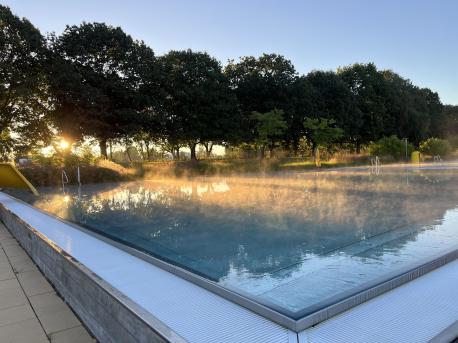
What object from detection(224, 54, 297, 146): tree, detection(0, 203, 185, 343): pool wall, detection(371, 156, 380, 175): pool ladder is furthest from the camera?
detection(224, 54, 297, 146): tree

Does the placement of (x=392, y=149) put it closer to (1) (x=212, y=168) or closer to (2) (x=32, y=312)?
(1) (x=212, y=168)

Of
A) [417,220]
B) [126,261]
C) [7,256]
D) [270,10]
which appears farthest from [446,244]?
[270,10]

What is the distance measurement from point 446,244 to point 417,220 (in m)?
1.89

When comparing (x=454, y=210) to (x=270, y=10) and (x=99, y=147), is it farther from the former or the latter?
(x=99, y=147)

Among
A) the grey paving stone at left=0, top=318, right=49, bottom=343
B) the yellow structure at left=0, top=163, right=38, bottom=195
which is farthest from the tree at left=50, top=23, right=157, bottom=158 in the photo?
the grey paving stone at left=0, top=318, right=49, bottom=343

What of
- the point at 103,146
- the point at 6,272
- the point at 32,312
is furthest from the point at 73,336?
the point at 103,146

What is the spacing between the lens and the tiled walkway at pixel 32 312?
2.70 metres

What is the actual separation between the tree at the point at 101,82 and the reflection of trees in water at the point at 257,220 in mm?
12458

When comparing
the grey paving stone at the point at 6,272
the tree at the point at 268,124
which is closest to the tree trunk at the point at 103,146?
the tree at the point at 268,124

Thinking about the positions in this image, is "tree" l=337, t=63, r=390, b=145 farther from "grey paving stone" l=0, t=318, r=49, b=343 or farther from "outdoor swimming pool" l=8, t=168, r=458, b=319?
"grey paving stone" l=0, t=318, r=49, b=343

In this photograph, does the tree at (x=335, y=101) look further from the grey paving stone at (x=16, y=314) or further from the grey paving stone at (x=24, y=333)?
the grey paving stone at (x=24, y=333)

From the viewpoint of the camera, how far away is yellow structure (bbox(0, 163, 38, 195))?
9.59m

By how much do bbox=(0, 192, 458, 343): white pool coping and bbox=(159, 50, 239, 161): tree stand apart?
79.6 ft

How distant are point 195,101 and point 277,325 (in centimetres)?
2607
